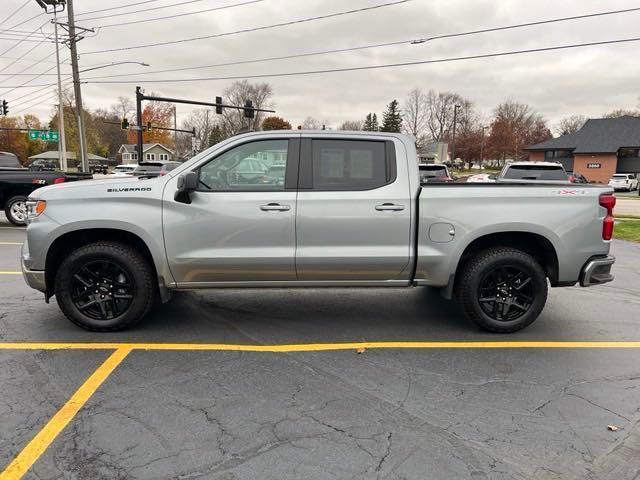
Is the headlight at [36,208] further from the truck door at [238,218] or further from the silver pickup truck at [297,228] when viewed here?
the truck door at [238,218]

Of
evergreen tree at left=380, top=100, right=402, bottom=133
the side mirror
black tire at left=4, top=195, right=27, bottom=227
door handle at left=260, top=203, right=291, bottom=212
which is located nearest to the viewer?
the side mirror

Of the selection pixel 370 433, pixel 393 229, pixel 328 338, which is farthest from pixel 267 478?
pixel 393 229

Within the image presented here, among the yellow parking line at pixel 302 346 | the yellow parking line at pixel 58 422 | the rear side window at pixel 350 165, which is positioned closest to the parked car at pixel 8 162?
the yellow parking line at pixel 302 346

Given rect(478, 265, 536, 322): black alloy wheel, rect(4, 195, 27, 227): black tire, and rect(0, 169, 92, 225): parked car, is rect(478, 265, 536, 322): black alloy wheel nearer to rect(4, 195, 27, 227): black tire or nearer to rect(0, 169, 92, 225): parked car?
rect(0, 169, 92, 225): parked car

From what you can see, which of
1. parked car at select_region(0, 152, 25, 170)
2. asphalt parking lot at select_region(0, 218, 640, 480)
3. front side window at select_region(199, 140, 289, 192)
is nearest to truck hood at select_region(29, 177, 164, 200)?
front side window at select_region(199, 140, 289, 192)

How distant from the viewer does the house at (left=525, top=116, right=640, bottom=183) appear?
5341 cm

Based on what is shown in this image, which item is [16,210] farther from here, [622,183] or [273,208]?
[622,183]

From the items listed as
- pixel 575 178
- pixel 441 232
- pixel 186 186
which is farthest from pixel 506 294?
pixel 575 178

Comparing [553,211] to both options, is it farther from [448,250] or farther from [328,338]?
[328,338]

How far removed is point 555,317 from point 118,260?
467 cm

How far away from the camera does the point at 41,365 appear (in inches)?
158

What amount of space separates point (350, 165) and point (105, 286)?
2622 mm

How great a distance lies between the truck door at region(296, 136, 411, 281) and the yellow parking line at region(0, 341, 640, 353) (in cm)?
65

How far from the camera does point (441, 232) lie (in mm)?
4660
